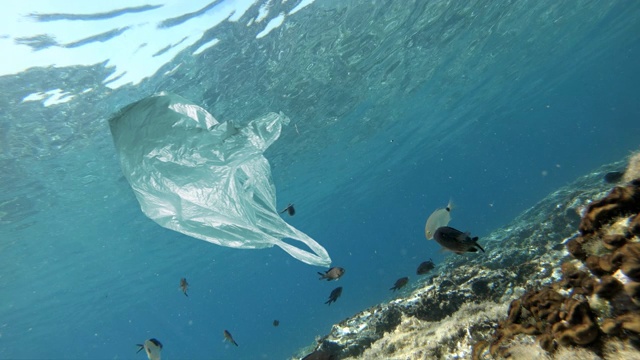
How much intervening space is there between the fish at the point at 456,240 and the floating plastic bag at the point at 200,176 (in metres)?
1.75

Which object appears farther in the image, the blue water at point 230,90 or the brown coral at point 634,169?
the blue water at point 230,90

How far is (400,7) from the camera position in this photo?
1509 centimetres

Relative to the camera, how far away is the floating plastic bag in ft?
16.7

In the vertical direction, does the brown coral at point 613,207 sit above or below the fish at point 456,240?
above

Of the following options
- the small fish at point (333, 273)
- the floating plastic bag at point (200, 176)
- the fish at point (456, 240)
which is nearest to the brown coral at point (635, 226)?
the fish at point (456, 240)

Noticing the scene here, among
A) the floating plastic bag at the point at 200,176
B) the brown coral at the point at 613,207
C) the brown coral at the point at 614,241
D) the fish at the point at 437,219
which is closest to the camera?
the brown coral at the point at 614,241

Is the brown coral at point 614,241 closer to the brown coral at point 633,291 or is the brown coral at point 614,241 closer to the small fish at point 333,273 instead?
the brown coral at point 633,291

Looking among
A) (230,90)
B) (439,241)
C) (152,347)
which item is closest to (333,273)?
(439,241)

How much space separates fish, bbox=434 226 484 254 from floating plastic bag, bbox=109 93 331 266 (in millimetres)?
1748

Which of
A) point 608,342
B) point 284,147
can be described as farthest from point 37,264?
point 608,342

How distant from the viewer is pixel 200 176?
221 inches

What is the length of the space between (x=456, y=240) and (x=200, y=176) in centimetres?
402

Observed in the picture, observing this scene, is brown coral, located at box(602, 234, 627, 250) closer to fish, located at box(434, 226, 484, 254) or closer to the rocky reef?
the rocky reef

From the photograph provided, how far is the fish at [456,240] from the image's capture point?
13.0 ft
